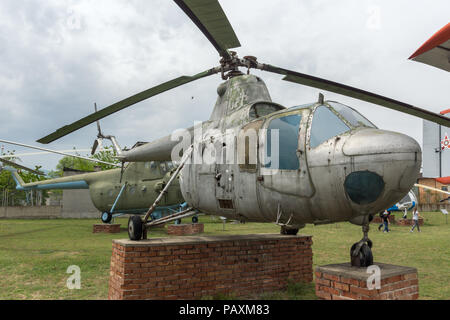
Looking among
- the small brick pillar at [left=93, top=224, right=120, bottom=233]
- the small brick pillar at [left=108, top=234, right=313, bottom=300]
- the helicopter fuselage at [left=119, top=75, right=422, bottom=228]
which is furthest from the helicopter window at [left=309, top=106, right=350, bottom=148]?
the small brick pillar at [left=93, top=224, right=120, bottom=233]

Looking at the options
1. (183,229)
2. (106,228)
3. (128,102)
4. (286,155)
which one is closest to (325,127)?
(286,155)

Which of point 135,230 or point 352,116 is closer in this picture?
point 352,116

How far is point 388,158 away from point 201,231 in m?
12.5

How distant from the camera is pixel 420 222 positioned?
63.4ft

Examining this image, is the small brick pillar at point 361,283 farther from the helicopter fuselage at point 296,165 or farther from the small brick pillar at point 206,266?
the small brick pillar at point 206,266

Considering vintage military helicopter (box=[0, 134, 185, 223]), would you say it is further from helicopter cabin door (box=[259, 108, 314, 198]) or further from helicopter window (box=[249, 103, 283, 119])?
helicopter cabin door (box=[259, 108, 314, 198])

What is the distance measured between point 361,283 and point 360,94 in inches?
120

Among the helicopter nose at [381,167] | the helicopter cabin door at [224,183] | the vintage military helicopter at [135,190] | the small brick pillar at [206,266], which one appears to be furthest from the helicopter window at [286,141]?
the vintage military helicopter at [135,190]

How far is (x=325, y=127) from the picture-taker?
3.75 m

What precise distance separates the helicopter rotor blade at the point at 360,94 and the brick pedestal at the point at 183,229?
970 cm

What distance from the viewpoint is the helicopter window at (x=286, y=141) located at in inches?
153

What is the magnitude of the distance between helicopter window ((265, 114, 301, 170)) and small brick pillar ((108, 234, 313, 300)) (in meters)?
2.32

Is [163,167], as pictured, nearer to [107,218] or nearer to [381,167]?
[107,218]

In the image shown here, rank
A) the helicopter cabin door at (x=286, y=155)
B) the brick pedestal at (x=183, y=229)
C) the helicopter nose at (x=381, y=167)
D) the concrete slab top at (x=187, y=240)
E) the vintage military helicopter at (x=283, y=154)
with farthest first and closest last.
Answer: the brick pedestal at (x=183, y=229) → the concrete slab top at (x=187, y=240) → the helicopter cabin door at (x=286, y=155) → the vintage military helicopter at (x=283, y=154) → the helicopter nose at (x=381, y=167)
